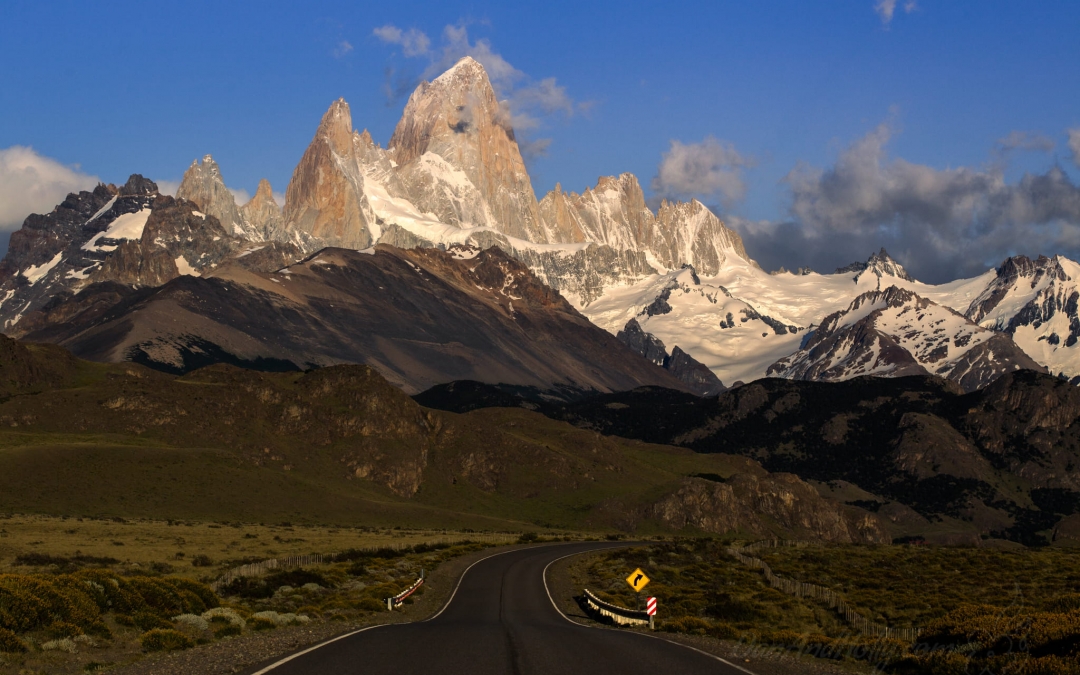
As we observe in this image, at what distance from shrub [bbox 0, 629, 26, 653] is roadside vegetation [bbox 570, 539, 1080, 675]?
24174 millimetres

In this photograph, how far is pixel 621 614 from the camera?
56531 mm

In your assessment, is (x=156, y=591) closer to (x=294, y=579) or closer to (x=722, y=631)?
(x=294, y=579)

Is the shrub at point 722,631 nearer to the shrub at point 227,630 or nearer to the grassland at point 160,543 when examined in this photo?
the shrub at point 227,630

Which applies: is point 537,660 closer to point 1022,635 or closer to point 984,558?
point 1022,635

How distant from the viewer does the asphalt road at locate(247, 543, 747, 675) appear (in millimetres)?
34531

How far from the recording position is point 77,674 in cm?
3512

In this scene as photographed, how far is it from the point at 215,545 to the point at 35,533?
20281 millimetres

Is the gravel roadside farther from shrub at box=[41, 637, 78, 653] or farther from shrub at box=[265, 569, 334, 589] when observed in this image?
shrub at box=[265, 569, 334, 589]

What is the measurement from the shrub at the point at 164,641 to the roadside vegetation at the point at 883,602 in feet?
66.2

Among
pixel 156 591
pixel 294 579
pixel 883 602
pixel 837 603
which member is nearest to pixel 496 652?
pixel 156 591

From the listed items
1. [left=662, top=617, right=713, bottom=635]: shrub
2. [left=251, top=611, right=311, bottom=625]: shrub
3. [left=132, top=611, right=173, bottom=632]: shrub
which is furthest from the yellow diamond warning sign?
[left=132, top=611, right=173, bottom=632]: shrub

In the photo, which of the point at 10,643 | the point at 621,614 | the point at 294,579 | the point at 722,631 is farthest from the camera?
the point at 294,579

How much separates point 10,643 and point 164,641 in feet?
20.2

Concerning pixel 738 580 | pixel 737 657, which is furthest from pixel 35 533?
pixel 737 657
